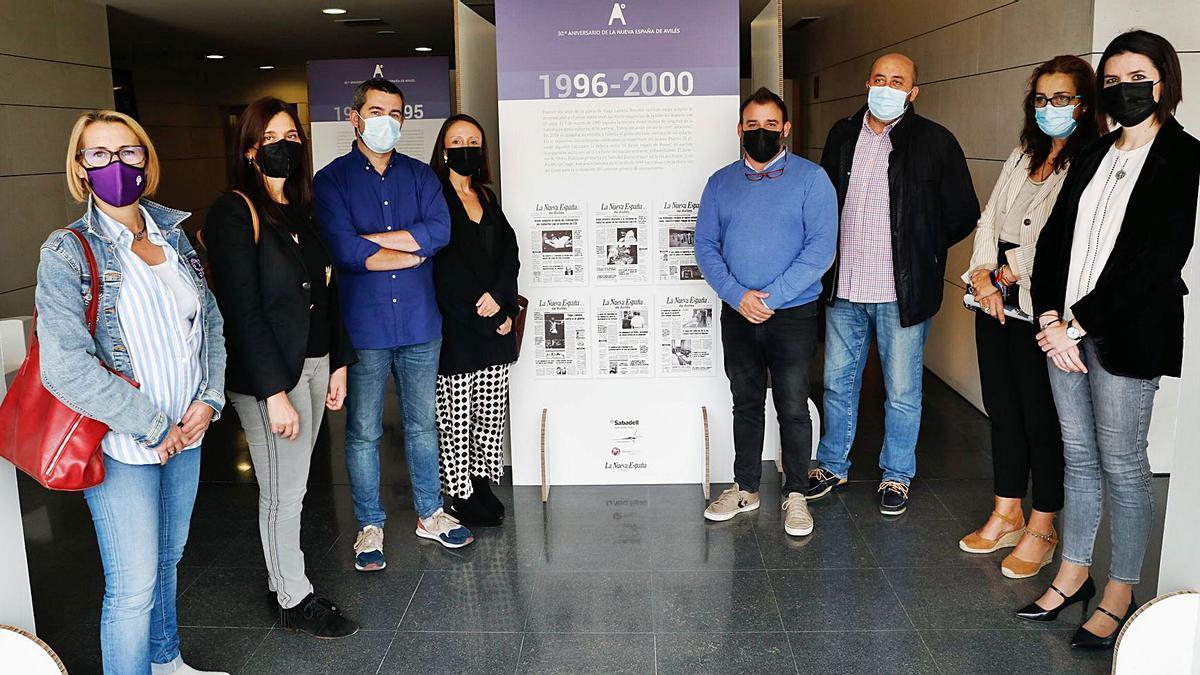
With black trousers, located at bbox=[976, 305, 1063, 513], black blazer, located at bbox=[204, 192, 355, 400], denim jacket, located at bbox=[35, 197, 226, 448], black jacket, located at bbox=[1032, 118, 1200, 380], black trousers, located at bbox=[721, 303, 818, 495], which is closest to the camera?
denim jacket, located at bbox=[35, 197, 226, 448]

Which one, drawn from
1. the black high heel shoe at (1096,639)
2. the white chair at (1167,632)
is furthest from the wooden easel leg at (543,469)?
the white chair at (1167,632)

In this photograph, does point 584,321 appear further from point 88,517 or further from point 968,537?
point 88,517

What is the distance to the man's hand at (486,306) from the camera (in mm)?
3760

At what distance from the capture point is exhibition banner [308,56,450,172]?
666 centimetres

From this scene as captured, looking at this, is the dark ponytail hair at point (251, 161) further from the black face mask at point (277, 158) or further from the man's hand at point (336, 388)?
the man's hand at point (336, 388)

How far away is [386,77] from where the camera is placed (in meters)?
6.84

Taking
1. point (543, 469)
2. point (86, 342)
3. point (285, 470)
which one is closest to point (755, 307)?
point (543, 469)

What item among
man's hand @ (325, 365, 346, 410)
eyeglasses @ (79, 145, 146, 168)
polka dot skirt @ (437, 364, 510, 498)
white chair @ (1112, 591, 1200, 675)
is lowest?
white chair @ (1112, 591, 1200, 675)

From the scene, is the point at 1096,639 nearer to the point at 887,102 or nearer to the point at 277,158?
the point at 887,102

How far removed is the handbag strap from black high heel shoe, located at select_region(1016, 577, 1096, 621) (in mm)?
2853

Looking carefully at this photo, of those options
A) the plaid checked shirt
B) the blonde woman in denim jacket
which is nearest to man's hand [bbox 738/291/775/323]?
the plaid checked shirt

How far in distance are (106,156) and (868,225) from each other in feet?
9.14

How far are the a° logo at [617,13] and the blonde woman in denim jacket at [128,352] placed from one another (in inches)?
88.6

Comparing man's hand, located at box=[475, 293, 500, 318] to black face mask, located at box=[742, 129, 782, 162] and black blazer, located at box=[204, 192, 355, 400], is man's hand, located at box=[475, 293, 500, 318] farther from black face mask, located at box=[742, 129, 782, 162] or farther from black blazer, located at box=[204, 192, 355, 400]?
black face mask, located at box=[742, 129, 782, 162]
